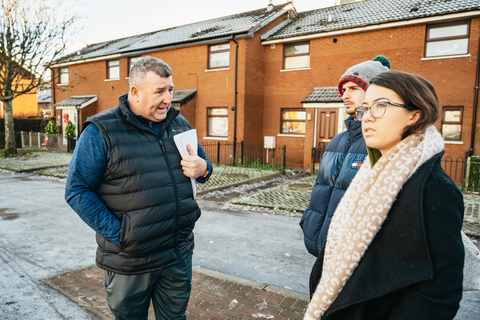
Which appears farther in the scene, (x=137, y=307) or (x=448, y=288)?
(x=137, y=307)

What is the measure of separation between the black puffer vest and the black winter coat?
130 cm

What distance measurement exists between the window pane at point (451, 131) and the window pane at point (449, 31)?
11.4 ft

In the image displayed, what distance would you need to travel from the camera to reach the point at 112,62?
22.2 metres

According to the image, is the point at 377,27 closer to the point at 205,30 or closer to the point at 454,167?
the point at 454,167

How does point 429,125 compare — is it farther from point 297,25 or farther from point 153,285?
point 297,25

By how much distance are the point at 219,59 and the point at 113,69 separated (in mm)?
9093

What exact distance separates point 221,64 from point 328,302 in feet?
55.0

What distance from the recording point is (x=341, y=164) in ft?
7.93

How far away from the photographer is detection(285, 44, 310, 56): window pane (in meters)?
16.0

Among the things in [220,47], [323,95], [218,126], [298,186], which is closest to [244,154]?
[218,126]

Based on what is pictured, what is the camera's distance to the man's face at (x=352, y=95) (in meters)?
2.33

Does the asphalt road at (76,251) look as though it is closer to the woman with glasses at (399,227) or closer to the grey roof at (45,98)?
the woman with glasses at (399,227)

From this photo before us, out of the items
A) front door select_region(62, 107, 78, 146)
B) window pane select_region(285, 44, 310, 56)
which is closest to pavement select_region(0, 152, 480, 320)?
window pane select_region(285, 44, 310, 56)

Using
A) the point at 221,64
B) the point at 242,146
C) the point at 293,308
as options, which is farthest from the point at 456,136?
the point at 293,308
